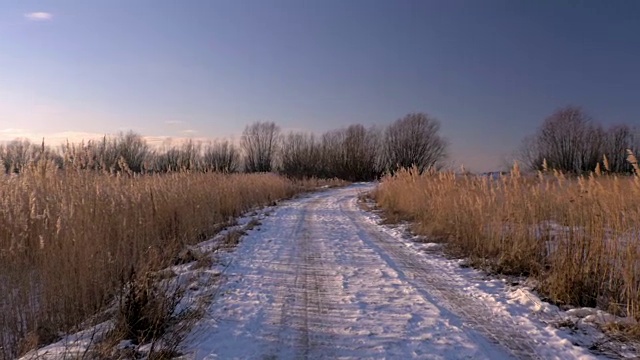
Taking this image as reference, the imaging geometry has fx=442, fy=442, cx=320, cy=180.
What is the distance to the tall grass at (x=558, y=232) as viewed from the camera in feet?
18.1

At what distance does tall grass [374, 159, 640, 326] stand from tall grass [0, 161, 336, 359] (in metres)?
5.44

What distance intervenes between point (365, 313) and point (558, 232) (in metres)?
3.51

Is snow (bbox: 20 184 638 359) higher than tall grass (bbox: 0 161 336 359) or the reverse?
the reverse

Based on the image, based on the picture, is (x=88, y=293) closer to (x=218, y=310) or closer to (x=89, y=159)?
(x=218, y=310)

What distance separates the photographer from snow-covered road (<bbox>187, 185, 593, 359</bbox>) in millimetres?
4234

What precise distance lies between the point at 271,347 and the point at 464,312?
2.56 m

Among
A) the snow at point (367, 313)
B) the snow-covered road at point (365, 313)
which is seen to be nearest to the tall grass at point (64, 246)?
the snow at point (367, 313)

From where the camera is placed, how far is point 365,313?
5.32 m

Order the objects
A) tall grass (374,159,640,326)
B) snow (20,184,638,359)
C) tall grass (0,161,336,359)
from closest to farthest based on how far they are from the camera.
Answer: snow (20,184,638,359), tall grass (0,161,336,359), tall grass (374,159,640,326)

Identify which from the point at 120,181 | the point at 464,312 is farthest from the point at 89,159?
the point at 464,312

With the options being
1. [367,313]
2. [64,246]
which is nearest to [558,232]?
[367,313]

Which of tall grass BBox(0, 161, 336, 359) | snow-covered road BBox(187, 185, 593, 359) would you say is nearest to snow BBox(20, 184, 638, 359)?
snow-covered road BBox(187, 185, 593, 359)

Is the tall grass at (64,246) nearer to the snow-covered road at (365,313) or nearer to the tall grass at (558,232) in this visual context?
the snow-covered road at (365,313)

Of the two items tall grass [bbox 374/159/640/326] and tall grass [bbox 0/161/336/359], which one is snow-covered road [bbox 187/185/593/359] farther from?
tall grass [bbox 0/161/336/359]
